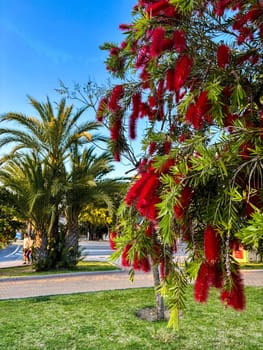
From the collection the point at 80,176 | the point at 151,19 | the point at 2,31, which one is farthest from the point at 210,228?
the point at 80,176

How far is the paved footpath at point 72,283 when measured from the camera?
9.13 m

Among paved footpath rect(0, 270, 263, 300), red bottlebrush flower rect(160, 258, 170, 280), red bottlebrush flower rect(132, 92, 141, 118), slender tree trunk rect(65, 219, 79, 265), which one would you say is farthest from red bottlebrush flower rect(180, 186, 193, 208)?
slender tree trunk rect(65, 219, 79, 265)

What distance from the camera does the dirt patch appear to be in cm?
609

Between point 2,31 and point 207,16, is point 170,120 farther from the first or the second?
point 2,31

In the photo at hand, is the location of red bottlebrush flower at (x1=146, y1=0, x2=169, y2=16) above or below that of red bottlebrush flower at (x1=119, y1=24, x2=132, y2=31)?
below

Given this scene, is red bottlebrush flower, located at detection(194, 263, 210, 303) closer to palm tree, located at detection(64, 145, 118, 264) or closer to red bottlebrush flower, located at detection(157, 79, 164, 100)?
red bottlebrush flower, located at detection(157, 79, 164, 100)

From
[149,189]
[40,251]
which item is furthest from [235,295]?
[40,251]

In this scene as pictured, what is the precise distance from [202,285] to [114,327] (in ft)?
15.8

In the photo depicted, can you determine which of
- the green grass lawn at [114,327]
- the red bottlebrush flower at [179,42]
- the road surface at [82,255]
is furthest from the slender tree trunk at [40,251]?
the red bottlebrush flower at [179,42]

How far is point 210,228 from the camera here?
4.13 ft

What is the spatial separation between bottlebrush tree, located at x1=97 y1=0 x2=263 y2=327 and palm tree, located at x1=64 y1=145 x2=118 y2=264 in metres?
10.7

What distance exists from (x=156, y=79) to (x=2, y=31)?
6.65 m

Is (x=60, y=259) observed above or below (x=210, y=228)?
below

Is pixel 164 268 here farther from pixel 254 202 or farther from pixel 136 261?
pixel 254 202
